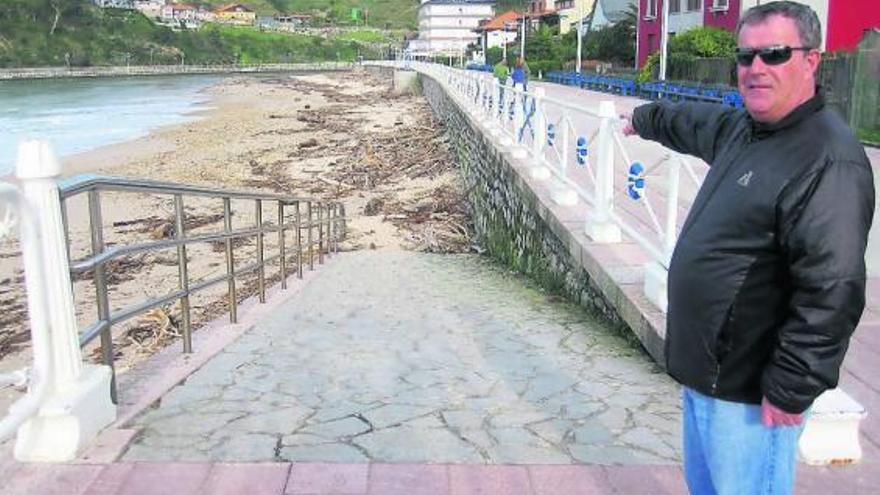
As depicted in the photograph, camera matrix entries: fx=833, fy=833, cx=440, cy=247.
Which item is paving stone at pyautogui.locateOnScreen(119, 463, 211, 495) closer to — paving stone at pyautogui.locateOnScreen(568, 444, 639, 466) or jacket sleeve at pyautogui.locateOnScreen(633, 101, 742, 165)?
paving stone at pyautogui.locateOnScreen(568, 444, 639, 466)

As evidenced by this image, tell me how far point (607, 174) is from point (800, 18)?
420cm

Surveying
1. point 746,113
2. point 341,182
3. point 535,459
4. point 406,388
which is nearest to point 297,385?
point 406,388

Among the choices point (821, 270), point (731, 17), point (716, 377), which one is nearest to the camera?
point (821, 270)

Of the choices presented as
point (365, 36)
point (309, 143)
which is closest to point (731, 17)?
point (309, 143)

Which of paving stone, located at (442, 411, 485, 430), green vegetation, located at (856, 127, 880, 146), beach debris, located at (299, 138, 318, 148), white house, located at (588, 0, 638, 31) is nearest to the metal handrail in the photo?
paving stone, located at (442, 411, 485, 430)

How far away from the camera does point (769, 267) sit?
1.83m

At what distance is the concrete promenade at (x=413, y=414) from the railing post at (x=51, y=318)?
0.09m

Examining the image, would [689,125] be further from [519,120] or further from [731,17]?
[731,17]

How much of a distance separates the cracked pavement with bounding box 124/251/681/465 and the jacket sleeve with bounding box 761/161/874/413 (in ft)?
4.80

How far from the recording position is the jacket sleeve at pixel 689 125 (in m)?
2.30

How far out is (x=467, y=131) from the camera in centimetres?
1781

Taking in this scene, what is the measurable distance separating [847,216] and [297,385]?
9.89 ft

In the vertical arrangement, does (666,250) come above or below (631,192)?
below

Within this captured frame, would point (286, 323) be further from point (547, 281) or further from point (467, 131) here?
point (467, 131)
